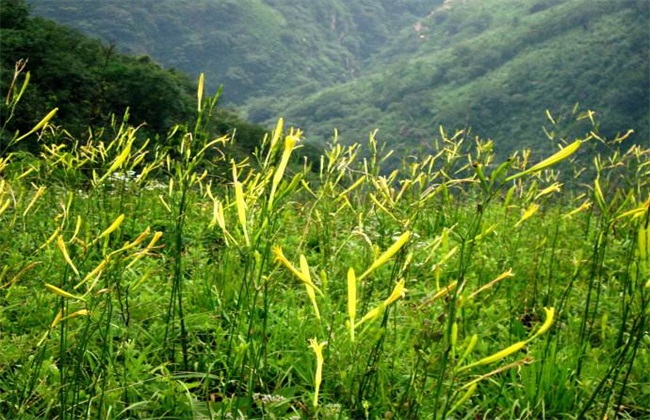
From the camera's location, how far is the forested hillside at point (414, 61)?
91.1 metres

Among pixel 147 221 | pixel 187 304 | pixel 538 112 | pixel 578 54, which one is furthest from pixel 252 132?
pixel 578 54

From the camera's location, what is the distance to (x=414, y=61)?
450ft

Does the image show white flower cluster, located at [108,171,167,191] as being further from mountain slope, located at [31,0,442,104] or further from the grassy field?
mountain slope, located at [31,0,442,104]

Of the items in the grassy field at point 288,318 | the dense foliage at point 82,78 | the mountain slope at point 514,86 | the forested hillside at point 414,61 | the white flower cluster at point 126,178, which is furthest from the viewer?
the forested hillside at point 414,61

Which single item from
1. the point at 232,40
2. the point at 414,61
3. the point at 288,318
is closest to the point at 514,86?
the point at 414,61

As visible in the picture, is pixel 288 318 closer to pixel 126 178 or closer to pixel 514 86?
pixel 126 178

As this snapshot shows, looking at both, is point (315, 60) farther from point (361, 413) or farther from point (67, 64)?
point (361, 413)

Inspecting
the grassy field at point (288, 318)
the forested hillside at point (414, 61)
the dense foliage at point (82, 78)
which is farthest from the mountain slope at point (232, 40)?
the grassy field at point (288, 318)

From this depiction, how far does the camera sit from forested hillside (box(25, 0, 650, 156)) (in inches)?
3588

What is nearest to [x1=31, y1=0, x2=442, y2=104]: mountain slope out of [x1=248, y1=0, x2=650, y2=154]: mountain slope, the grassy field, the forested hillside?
the forested hillside

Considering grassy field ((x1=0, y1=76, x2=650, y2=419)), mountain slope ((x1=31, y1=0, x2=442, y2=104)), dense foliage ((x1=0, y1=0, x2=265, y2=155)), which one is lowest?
mountain slope ((x1=31, y1=0, x2=442, y2=104))

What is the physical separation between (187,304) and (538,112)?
98.2 meters

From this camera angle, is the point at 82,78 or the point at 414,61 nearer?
the point at 82,78

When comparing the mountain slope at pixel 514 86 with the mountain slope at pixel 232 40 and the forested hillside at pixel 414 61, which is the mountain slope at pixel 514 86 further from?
the mountain slope at pixel 232 40
